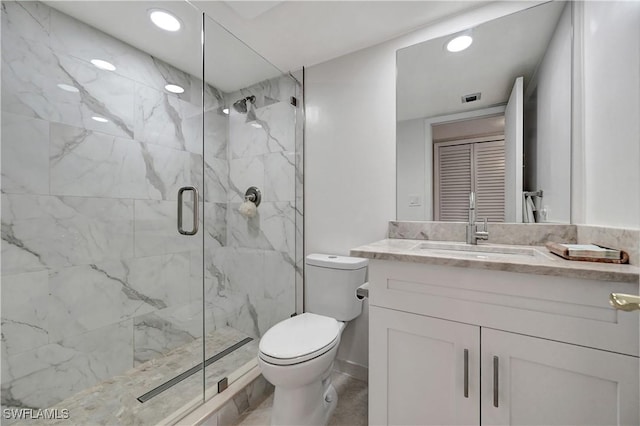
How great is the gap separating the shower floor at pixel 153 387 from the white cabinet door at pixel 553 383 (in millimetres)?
1298

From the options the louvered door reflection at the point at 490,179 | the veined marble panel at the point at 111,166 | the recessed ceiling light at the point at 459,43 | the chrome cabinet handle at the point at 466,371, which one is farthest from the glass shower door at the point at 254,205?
the chrome cabinet handle at the point at 466,371

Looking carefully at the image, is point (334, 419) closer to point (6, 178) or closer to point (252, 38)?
point (6, 178)

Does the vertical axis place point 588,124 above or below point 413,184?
above

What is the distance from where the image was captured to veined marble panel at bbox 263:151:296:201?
193cm

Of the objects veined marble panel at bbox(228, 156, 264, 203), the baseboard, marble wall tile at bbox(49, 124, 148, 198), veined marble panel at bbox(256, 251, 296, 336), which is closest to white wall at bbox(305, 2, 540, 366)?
the baseboard

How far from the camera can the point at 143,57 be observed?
173cm

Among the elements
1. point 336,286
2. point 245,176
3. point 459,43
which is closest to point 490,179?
point 459,43

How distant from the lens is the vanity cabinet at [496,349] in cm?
73

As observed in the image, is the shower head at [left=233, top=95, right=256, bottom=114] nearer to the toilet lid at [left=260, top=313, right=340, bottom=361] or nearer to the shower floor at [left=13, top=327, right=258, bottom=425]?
the toilet lid at [left=260, top=313, right=340, bottom=361]

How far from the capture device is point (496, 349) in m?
0.85

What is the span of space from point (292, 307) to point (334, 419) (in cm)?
75

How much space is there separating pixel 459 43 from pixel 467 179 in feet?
2.46

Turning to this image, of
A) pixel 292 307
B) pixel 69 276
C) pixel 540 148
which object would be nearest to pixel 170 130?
pixel 69 276

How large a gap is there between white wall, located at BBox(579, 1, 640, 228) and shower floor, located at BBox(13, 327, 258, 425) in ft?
6.22
